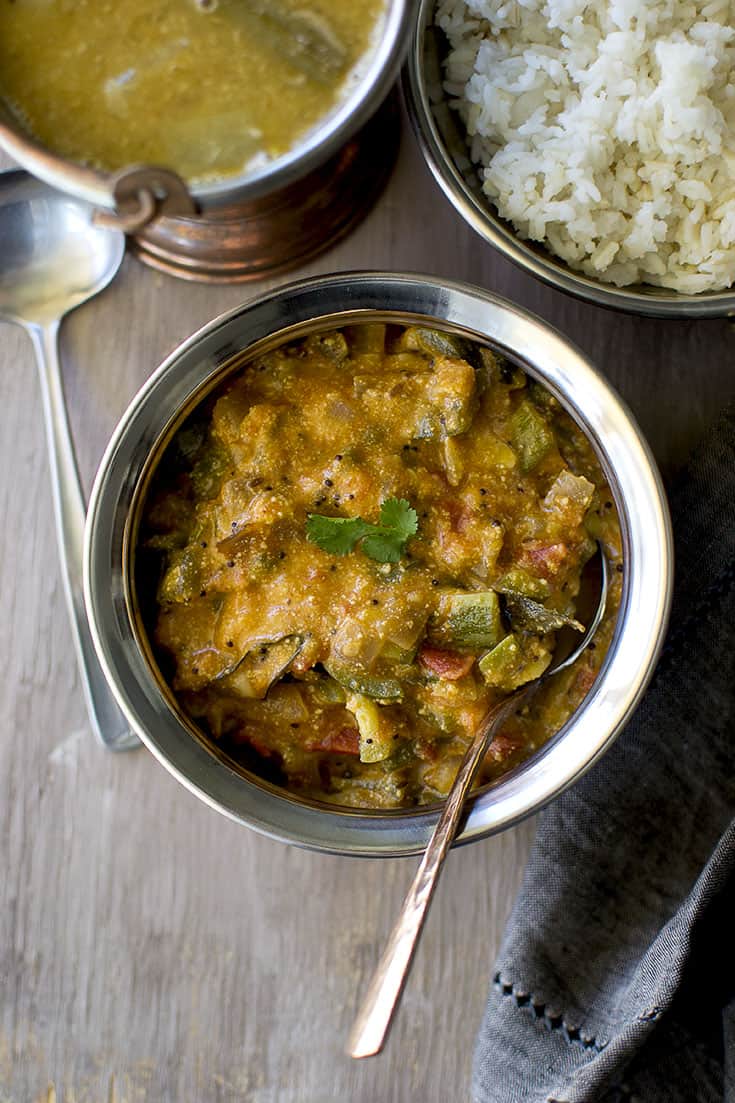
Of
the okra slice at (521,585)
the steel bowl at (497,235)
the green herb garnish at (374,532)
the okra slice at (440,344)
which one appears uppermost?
the steel bowl at (497,235)

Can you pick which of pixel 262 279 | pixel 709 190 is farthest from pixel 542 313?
pixel 262 279

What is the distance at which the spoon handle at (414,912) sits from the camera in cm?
160

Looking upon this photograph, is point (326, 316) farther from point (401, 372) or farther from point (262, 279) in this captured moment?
point (262, 279)

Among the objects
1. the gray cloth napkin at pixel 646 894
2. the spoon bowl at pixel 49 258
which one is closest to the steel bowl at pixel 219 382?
the gray cloth napkin at pixel 646 894

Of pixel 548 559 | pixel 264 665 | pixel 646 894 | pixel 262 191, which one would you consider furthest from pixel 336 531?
pixel 646 894

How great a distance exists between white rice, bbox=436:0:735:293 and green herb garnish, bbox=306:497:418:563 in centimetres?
63

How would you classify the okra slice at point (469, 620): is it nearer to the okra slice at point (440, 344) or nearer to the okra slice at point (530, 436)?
the okra slice at point (530, 436)

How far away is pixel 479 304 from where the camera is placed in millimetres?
1838

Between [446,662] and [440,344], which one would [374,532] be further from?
A: [440,344]

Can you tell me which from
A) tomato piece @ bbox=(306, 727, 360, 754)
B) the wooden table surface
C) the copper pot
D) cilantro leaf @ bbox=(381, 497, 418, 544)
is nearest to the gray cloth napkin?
the wooden table surface

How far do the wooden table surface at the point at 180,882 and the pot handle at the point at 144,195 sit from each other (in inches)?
24.0

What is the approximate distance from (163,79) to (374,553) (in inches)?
32.7

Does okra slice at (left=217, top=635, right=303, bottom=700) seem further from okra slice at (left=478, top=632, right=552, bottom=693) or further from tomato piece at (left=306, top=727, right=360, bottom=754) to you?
okra slice at (left=478, top=632, right=552, bottom=693)

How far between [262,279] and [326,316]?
434 mm
